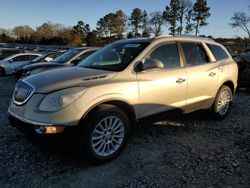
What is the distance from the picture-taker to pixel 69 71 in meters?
4.20

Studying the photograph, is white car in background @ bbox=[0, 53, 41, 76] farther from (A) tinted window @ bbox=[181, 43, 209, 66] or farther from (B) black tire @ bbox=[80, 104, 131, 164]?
(B) black tire @ bbox=[80, 104, 131, 164]

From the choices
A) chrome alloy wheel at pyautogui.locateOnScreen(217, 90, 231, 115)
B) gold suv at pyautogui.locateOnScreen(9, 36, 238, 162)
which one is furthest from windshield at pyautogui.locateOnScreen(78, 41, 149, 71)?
chrome alloy wheel at pyautogui.locateOnScreen(217, 90, 231, 115)

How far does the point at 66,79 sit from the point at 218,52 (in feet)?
11.5

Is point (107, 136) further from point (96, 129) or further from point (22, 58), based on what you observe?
point (22, 58)

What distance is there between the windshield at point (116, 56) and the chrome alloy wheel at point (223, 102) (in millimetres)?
2341

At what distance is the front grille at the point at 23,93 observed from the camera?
366 cm

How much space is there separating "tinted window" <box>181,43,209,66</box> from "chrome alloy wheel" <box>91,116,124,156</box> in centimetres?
188

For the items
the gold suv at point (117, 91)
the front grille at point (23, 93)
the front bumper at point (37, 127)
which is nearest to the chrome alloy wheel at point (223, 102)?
the gold suv at point (117, 91)

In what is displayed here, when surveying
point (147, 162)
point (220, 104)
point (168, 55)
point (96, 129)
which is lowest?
point (147, 162)

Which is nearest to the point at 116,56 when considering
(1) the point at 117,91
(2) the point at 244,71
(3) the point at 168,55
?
(3) the point at 168,55

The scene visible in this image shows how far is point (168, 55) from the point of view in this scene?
470cm

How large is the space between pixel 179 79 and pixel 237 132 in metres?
1.61

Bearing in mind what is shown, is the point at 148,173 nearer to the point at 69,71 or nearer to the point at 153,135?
the point at 153,135

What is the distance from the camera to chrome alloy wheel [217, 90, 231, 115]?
5.87 meters
